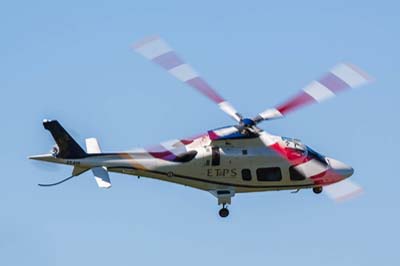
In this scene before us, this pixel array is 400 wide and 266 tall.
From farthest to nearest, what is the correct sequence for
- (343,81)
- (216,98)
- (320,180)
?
(320,180) → (216,98) → (343,81)

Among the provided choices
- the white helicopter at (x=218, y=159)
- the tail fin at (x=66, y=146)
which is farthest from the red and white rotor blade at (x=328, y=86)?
the tail fin at (x=66, y=146)

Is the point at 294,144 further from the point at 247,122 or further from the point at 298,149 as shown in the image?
the point at 247,122

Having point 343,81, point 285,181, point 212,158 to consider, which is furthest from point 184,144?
point 343,81

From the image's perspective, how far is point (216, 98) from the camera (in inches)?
2028

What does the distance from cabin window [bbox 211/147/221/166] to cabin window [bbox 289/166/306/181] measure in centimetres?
366

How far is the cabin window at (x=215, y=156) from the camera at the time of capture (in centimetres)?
5253

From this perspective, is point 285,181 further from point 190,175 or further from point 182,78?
point 182,78

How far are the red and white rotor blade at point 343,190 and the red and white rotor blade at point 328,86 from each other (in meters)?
3.92

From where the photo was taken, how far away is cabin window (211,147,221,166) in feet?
172

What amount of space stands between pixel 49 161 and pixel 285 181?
439 inches

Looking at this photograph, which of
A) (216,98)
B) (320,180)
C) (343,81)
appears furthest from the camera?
(320,180)

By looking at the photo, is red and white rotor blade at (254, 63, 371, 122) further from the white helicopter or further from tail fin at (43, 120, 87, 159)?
tail fin at (43, 120, 87, 159)

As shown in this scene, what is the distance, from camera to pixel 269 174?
53.6 m

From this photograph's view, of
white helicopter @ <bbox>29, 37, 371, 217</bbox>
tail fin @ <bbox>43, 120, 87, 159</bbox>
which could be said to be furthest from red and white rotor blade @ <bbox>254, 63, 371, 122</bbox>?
tail fin @ <bbox>43, 120, 87, 159</bbox>
